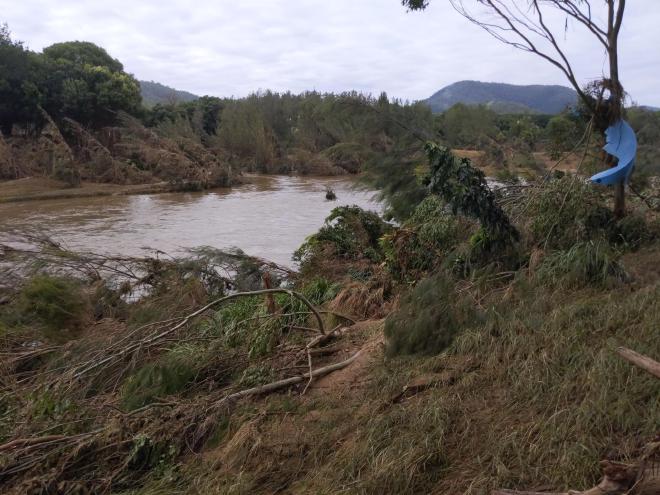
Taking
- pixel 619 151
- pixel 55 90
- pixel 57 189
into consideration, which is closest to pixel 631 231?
pixel 619 151

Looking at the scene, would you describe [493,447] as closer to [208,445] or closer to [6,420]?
[208,445]

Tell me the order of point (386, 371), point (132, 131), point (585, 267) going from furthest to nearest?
point (132, 131) < point (585, 267) < point (386, 371)

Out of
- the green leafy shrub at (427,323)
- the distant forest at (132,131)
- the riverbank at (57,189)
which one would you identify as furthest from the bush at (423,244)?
the riverbank at (57,189)

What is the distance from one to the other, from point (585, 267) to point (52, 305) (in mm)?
5293

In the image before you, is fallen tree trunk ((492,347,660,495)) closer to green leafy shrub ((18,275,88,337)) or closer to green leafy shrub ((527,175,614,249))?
green leafy shrub ((527,175,614,249))

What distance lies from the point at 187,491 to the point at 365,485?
3.48 feet

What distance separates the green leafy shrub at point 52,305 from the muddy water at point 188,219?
4.99m

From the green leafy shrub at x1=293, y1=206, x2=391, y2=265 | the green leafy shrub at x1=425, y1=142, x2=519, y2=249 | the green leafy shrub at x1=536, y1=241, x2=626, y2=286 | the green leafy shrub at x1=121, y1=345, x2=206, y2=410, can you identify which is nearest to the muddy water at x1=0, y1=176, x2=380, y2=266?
the green leafy shrub at x1=293, y1=206, x2=391, y2=265

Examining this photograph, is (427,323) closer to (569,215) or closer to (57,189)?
(569,215)

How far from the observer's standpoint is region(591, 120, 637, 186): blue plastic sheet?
570 cm

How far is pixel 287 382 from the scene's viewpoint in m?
4.39

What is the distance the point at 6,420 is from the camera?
418cm

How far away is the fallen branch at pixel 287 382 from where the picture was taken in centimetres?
416

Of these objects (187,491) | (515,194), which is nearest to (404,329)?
(187,491)
